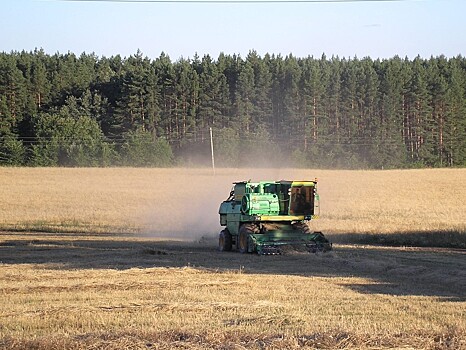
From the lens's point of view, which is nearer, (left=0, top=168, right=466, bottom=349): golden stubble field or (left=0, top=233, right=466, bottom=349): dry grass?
(left=0, top=233, right=466, bottom=349): dry grass

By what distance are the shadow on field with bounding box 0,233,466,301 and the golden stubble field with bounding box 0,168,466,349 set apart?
0.04 metres

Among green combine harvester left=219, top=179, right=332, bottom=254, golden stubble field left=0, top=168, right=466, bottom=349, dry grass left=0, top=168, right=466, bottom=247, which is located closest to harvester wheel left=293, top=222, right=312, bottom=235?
green combine harvester left=219, top=179, right=332, bottom=254

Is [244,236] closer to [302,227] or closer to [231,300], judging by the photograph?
[302,227]

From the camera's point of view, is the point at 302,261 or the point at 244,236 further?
the point at 244,236

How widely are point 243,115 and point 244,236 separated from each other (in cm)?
6661

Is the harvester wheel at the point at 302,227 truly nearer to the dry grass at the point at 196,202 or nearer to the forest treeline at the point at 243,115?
the dry grass at the point at 196,202

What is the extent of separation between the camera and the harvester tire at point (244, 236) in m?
27.1

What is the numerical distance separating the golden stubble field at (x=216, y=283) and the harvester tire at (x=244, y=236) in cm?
92

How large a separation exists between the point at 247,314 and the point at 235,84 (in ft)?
284

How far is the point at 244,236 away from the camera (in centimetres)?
2731

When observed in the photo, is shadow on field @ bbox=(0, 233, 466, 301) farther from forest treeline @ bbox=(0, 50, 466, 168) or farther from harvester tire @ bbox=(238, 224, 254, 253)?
forest treeline @ bbox=(0, 50, 466, 168)

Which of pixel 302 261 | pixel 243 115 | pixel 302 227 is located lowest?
pixel 302 261

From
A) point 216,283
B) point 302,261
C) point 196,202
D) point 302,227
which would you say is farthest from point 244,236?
point 196,202

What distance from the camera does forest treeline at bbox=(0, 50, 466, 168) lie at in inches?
3351
